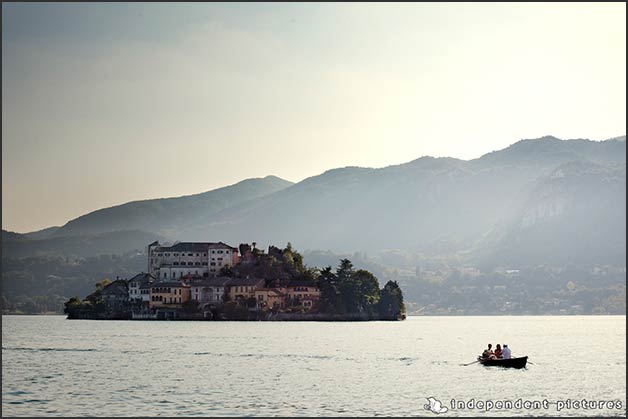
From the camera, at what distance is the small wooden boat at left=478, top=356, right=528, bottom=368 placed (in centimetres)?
8756

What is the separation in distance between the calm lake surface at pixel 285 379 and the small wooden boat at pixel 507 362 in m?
0.72

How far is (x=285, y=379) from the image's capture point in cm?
7644

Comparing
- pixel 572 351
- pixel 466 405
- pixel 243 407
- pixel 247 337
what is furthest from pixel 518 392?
pixel 247 337

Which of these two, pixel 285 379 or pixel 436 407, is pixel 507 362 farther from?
pixel 436 407

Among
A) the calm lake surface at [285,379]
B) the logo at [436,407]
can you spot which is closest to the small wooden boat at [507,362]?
the calm lake surface at [285,379]

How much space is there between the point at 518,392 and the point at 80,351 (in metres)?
54.3

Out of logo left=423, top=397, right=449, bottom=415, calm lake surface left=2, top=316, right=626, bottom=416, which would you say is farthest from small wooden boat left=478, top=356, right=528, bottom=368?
logo left=423, top=397, right=449, bottom=415

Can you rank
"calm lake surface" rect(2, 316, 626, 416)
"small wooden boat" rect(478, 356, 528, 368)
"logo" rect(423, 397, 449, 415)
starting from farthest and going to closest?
"small wooden boat" rect(478, 356, 528, 368) → "calm lake surface" rect(2, 316, 626, 416) → "logo" rect(423, 397, 449, 415)

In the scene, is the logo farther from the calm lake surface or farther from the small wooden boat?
the small wooden boat

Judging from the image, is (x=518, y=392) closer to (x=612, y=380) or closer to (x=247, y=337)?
(x=612, y=380)

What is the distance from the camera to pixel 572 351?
118m

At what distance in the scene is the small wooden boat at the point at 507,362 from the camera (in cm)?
8756

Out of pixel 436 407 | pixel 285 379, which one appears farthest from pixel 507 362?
pixel 436 407

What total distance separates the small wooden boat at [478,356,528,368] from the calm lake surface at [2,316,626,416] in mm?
723
